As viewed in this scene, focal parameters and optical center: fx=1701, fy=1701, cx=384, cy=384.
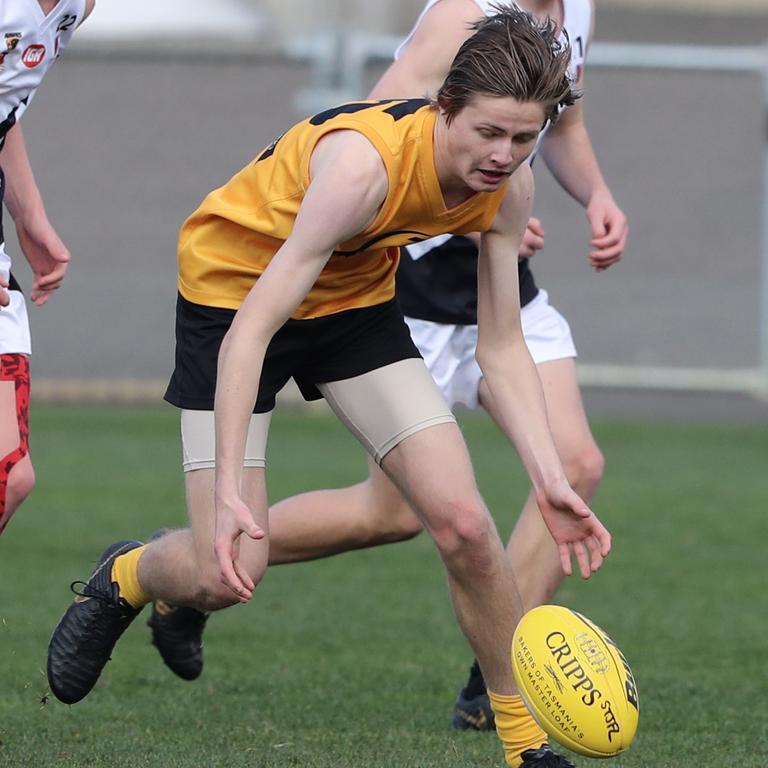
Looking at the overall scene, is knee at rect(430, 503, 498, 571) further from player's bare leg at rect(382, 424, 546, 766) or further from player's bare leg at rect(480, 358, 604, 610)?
player's bare leg at rect(480, 358, 604, 610)

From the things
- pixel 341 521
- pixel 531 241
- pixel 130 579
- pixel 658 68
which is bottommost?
pixel 658 68

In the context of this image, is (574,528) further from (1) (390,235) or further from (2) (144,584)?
(2) (144,584)

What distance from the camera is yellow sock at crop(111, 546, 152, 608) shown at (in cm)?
477

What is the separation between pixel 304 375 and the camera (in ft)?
15.1

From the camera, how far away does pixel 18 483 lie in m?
4.51

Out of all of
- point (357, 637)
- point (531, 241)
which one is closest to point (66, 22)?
point (531, 241)

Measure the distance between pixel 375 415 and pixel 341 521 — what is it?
1.04 m

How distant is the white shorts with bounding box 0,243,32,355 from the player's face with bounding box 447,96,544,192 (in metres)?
1.34

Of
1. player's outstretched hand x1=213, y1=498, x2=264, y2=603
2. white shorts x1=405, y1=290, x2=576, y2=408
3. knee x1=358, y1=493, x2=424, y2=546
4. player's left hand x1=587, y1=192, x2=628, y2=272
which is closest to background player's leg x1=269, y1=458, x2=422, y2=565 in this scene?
knee x1=358, y1=493, x2=424, y2=546

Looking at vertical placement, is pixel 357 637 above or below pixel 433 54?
below

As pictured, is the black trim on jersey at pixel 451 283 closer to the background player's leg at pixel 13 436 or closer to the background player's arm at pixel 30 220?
the background player's arm at pixel 30 220

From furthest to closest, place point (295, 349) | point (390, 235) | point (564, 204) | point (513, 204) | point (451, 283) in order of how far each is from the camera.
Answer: point (564, 204) → point (451, 283) → point (295, 349) → point (513, 204) → point (390, 235)

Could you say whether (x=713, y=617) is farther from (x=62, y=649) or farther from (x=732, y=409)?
(x=732, y=409)

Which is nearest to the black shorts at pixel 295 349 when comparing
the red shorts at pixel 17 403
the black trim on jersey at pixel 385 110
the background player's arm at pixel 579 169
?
the red shorts at pixel 17 403
